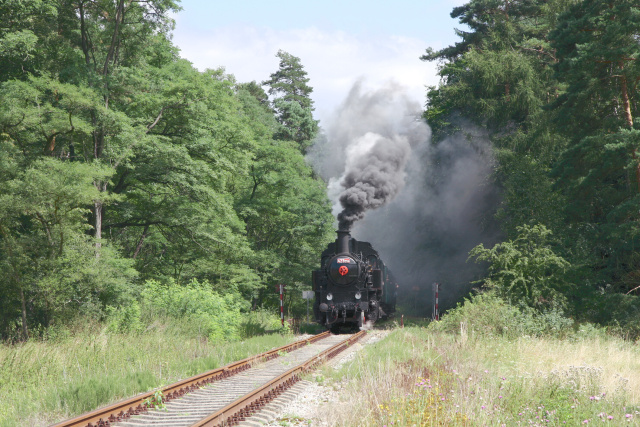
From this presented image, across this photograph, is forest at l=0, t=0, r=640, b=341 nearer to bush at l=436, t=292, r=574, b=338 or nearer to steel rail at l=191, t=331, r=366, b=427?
bush at l=436, t=292, r=574, b=338

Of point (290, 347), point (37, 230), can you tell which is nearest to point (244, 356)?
point (290, 347)

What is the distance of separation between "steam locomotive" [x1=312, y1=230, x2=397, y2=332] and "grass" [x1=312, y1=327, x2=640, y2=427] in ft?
27.0

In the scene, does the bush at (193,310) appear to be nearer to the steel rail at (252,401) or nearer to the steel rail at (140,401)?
the steel rail at (140,401)

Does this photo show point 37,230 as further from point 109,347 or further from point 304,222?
point 304,222

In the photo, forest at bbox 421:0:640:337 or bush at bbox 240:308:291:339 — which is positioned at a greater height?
forest at bbox 421:0:640:337

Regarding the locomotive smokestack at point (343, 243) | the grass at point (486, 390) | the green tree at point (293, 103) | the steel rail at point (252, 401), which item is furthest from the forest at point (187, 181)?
the green tree at point (293, 103)

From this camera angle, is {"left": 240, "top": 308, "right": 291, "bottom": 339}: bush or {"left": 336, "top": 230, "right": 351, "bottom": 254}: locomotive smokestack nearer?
{"left": 336, "top": 230, "right": 351, "bottom": 254}: locomotive smokestack

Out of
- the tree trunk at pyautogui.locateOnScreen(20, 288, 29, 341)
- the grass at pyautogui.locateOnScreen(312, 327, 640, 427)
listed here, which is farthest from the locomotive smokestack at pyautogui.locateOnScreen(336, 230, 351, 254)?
the tree trunk at pyautogui.locateOnScreen(20, 288, 29, 341)

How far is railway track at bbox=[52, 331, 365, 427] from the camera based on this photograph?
6.67 m

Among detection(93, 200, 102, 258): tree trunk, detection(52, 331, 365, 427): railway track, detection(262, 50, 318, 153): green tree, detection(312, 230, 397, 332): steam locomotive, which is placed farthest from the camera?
detection(262, 50, 318, 153): green tree

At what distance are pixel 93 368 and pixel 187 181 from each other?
12602mm

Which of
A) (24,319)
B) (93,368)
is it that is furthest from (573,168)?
(24,319)

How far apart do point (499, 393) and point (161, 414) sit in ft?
14.1

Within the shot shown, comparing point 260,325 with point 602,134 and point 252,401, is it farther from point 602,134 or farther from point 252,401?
point 252,401
